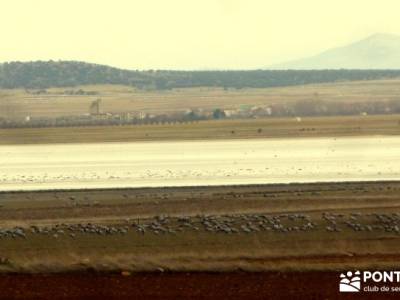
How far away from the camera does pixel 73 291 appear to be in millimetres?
17906

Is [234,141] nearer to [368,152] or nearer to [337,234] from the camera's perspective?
[368,152]

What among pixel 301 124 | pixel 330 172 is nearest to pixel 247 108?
pixel 301 124

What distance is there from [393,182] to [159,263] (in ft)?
53.4

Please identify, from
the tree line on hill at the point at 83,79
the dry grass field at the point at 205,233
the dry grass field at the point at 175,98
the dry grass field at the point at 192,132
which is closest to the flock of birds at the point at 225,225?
the dry grass field at the point at 205,233

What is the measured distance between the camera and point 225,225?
80.6ft

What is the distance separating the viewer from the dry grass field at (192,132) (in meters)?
67.9

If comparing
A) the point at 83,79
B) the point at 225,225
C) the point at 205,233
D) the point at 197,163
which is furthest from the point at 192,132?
the point at 83,79

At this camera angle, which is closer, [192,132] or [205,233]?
[205,233]

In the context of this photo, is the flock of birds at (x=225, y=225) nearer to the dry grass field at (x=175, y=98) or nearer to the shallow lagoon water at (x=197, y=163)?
the shallow lagoon water at (x=197, y=163)

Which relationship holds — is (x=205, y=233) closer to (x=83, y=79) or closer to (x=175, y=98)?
(x=175, y=98)

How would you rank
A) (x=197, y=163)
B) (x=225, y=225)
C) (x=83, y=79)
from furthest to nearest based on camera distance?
(x=83, y=79) → (x=197, y=163) → (x=225, y=225)

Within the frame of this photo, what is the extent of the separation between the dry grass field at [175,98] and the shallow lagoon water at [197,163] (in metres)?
46.8

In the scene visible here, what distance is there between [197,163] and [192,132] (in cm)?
2704

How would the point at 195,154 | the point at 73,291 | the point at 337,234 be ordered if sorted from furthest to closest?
1. the point at 195,154
2. the point at 337,234
3. the point at 73,291
